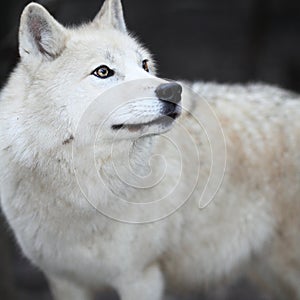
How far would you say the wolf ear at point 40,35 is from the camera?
13.2 feet

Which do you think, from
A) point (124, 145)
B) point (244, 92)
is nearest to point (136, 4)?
point (244, 92)

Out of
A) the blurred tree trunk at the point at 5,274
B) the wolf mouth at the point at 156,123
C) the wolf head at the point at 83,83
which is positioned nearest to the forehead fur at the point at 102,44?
the wolf head at the point at 83,83

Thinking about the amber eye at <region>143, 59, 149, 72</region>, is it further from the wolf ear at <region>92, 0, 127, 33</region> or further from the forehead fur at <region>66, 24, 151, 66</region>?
the wolf ear at <region>92, 0, 127, 33</region>

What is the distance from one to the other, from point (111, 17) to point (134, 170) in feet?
3.68

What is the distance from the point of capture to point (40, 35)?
162 inches

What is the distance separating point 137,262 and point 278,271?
150cm

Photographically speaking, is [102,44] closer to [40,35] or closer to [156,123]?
[40,35]

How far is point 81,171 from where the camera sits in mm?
4262

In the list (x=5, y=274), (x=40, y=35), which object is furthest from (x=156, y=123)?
(x=5, y=274)

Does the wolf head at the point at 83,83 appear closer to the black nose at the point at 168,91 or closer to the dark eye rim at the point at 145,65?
the black nose at the point at 168,91

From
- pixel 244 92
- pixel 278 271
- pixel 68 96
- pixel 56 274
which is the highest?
pixel 68 96

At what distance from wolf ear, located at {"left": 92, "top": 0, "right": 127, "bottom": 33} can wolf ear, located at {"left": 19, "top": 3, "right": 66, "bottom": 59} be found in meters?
0.49

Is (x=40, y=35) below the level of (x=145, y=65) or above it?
above

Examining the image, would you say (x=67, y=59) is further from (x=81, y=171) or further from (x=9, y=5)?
(x=9, y=5)
